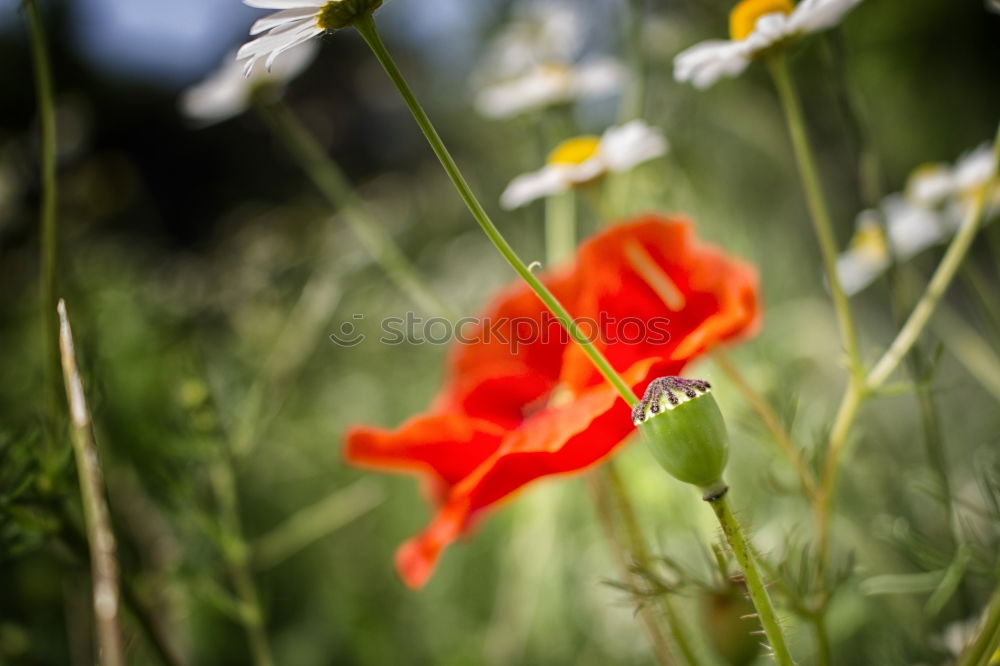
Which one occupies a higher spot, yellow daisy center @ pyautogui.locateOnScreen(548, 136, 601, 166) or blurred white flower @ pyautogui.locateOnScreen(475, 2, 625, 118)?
blurred white flower @ pyautogui.locateOnScreen(475, 2, 625, 118)

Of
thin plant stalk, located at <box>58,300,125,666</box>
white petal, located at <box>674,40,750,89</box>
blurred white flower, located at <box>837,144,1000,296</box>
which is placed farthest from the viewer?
blurred white flower, located at <box>837,144,1000,296</box>

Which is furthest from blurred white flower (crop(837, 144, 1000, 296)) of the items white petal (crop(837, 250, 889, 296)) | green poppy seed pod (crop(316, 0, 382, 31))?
green poppy seed pod (crop(316, 0, 382, 31))

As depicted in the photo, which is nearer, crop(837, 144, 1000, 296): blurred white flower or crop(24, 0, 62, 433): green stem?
crop(24, 0, 62, 433): green stem

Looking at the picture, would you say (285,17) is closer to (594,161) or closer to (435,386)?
(594,161)

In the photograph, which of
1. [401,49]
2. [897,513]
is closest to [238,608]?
[897,513]

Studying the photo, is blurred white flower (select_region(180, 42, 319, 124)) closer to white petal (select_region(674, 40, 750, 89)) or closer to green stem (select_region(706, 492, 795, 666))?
white petal (select_region(674, 40, 750, 89))

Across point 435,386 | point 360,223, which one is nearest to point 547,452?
point 360,223
